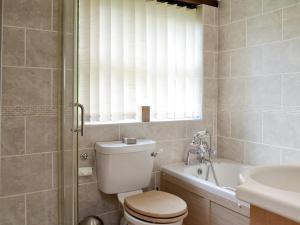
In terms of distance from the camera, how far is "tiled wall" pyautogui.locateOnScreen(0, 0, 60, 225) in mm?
1832

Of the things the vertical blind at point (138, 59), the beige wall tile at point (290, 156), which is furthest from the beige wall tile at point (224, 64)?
the beige wall tile at point (290, 156)

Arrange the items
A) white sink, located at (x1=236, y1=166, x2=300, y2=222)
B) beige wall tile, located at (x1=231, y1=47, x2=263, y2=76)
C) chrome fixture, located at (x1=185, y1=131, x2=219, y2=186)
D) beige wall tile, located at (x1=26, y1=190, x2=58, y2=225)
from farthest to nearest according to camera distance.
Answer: chrome fixture, located at (x1=185, y1=131, x2=219, y2=186) < beige wall tile, located at (x1=231, y1=47, x2=263, y2=76) < beige wall tile, located at (x1=26, y1=190, x2=58, y2=225) < white sink, located at (x1=236, y1=166, x2=300, y2=222)

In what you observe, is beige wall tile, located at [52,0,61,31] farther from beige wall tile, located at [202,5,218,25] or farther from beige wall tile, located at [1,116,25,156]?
beige wall tile, located at [202,5,218,25]

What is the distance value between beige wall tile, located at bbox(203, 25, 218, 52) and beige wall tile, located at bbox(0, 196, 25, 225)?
2.08 m

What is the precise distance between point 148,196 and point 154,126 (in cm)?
67

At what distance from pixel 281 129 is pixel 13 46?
6.88 feet

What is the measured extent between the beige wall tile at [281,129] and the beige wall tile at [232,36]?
0.73 metres

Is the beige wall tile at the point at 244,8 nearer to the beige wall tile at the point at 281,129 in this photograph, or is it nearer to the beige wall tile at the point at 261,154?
the beige wall tile at the point at 281,129

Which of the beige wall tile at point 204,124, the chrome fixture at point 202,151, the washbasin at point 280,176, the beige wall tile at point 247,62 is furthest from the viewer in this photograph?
the beige wall tile at point 204,124

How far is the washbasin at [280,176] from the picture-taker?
3.64ft

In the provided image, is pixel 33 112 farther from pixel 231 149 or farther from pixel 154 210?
pixel 231 149

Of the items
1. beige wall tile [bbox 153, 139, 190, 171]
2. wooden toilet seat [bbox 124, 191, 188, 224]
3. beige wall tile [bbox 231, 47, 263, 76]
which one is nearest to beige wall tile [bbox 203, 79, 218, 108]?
beige wall tile [bbox 231, 47, 263, 76]

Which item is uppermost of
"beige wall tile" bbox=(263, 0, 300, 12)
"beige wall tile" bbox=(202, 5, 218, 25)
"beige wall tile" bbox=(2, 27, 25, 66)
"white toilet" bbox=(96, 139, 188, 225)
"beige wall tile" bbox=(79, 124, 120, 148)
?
"beige wall tile" bbox=(202, 5, 218, 25)

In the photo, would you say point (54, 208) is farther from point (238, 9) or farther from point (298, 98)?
point (238, 9)
